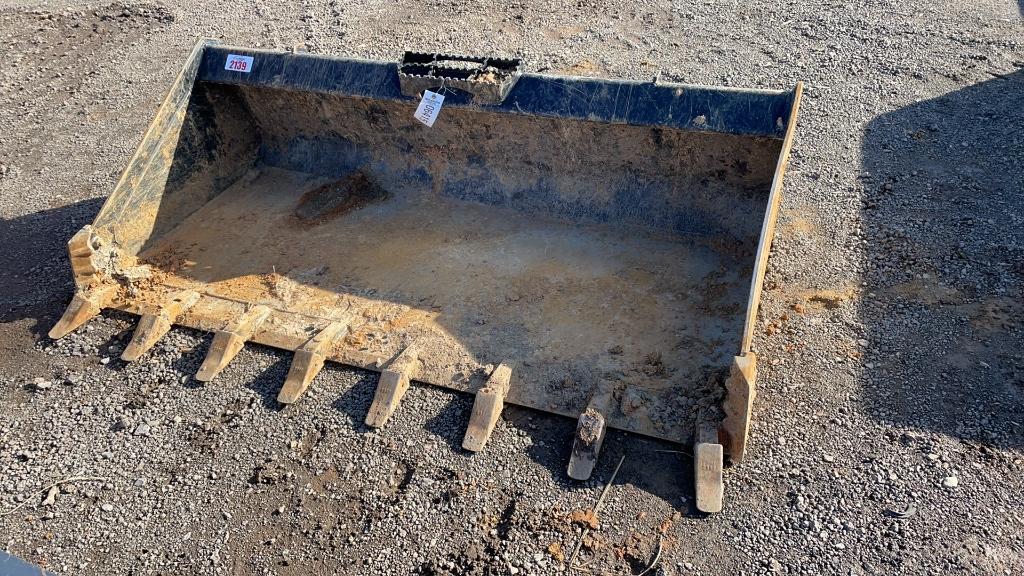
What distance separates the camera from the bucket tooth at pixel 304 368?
3.91m

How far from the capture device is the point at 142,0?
10133 millimetres

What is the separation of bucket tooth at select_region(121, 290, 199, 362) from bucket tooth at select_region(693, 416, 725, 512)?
3.24 meters

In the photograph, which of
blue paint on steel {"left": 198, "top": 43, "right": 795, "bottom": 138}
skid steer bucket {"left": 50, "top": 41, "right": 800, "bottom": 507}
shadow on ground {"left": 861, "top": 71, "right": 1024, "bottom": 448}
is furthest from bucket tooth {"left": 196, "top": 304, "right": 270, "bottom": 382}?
shadow on ground {"left": 861, "top": 71, "right": 1024, "bottom": 448}

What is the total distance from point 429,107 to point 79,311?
2611mm

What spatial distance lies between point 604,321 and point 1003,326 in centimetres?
243

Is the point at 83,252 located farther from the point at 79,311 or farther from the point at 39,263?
the point at 39,263

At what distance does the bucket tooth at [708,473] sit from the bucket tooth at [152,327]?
10.6 ft

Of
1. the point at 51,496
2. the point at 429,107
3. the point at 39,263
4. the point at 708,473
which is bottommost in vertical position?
the point at 39,263

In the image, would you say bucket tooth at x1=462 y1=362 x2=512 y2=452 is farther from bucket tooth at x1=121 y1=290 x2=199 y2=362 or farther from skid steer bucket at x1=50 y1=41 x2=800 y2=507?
bucket tooth at x1=121 y1=290 x2=199 y2=362

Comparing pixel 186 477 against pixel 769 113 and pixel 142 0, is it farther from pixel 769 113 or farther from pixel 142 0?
pixel 142 0

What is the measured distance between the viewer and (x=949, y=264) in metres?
4.77

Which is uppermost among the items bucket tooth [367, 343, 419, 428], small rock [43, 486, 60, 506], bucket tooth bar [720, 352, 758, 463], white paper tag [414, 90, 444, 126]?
white paper tag [414, 90, 444, 126]

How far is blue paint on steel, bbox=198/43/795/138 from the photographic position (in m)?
4.10

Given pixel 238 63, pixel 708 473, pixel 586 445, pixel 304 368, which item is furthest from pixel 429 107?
pixel 708 473
